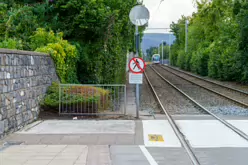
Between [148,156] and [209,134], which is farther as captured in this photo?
[209,134]

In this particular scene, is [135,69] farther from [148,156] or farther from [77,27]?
[77,27]

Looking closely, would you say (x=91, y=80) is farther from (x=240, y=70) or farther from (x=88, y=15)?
(x=240, y=70)

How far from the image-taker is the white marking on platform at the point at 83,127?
9.17m

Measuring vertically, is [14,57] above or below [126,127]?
above

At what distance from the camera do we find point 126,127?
31.9 ft

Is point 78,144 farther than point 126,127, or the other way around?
point 126,127

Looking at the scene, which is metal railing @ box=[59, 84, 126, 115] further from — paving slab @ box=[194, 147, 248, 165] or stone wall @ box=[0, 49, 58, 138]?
paving slab @ box=[194, 147, 248, 165]

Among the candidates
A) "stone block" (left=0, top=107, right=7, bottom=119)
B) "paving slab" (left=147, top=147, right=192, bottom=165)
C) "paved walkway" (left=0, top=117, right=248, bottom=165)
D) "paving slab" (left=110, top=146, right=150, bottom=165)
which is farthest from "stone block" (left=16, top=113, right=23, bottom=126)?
"paving slab" (left=147, top=147, right=192, bottom=165)

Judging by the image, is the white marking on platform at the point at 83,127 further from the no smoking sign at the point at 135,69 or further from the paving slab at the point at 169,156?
the paving slab at the point at 169,156

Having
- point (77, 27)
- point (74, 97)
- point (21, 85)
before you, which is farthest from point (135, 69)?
point (77, 27)

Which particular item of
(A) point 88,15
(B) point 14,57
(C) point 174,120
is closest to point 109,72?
(A) point 88,15

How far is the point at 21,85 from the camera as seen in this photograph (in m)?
9.46

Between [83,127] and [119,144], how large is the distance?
2167mm

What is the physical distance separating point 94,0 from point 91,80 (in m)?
3.34
